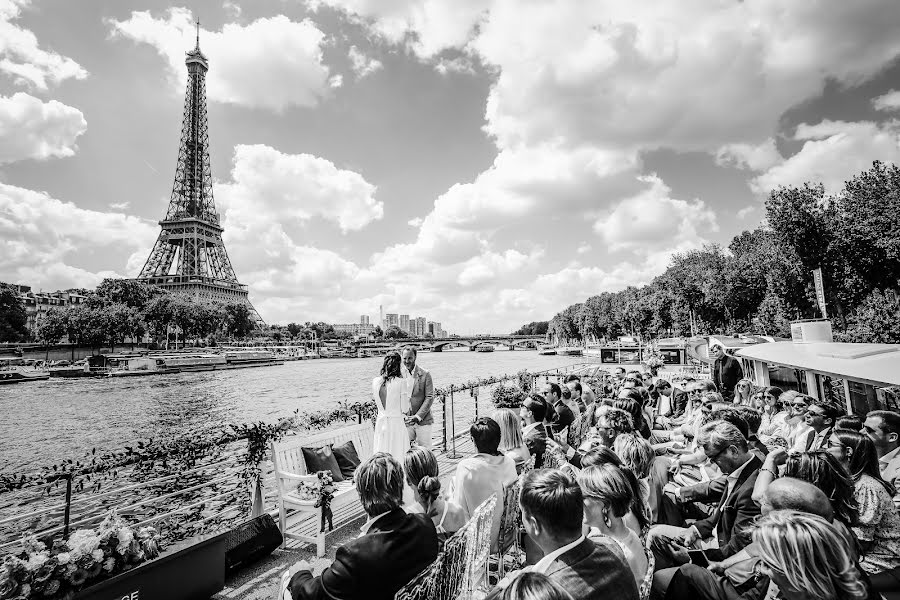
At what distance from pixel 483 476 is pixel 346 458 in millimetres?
2956

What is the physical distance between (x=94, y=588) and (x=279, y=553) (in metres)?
2.06

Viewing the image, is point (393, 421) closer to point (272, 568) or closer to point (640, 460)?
point (272, 568)

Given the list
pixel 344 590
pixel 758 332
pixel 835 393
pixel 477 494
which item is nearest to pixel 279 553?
pixel 477 494

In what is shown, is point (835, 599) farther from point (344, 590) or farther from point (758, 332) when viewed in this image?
point (758, 332)

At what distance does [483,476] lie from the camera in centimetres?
355

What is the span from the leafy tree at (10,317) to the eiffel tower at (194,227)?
2874 cm

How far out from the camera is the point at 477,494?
3.54m

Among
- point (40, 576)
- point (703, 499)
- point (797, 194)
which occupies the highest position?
point (797, 194)

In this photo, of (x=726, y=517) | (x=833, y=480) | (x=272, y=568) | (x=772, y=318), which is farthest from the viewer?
(x=772, y=318)

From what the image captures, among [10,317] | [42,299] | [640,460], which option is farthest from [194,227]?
[640,460]

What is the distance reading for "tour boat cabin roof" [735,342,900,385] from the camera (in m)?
6.57

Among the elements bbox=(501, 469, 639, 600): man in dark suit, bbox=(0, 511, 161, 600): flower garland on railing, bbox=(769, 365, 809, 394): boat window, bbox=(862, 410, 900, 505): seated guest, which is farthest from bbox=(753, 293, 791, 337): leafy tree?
bbox=(0, 511, 161, 600): flower garland on railing

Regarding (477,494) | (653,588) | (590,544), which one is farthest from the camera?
(477,494)

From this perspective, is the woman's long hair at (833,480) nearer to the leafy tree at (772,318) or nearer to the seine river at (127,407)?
the seine river at (127,407)
